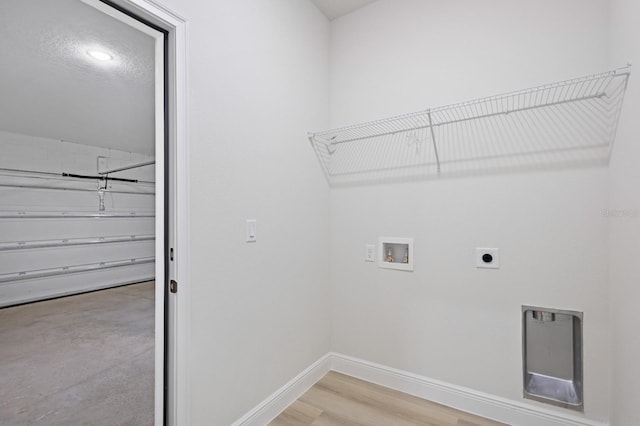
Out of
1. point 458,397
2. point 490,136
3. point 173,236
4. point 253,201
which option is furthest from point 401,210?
point 173,236

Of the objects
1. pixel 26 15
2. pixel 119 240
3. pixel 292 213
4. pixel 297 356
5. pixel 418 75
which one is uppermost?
pixel 26 15

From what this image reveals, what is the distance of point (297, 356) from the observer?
1965 millimetres

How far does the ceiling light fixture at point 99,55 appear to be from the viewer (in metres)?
2.26

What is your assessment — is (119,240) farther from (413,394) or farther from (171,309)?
(413,394)

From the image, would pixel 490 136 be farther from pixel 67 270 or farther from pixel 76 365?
pixel 67 270

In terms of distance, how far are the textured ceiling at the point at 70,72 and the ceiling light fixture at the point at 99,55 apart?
40 mm

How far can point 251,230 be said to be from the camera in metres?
1.62

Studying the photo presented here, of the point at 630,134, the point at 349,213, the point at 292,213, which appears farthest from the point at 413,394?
the point at 630,134

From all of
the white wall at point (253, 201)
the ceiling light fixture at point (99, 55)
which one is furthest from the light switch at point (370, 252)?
the ceiling light fixture at point (99, 55)

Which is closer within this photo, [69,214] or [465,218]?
[465,218]

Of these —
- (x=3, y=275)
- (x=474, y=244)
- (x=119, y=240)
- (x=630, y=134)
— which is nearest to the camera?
(x=630, y=134)

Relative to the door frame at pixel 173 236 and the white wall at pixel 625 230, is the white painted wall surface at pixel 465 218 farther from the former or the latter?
the door frame at pixel 173 236

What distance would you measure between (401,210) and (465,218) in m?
0.41

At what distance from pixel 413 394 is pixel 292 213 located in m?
1.47
